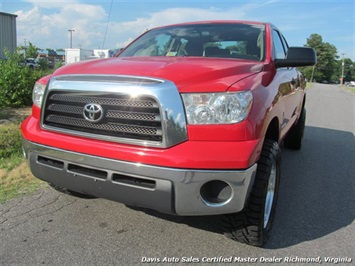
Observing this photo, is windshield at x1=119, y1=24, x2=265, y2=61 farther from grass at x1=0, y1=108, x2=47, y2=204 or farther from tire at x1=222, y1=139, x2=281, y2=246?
grass at x1=0, y1=108, x2=47, y2=204

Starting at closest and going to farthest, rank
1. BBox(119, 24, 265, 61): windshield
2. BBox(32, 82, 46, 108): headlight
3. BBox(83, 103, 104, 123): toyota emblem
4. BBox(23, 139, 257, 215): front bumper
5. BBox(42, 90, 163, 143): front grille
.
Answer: BBox(23, 139, 257, 215): front bumper < BBox(42, 90, 163, 143): front grille < BBox(83, 103, 104, 123): toyota emblem < BBox(32, 82, 46, 108): headlight < BBox(119, 24, 265, 61): windshield

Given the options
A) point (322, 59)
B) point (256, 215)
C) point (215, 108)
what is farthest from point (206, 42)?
point (322, 59)

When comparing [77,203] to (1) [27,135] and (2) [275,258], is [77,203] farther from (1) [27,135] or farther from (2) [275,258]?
(2) [275,258]

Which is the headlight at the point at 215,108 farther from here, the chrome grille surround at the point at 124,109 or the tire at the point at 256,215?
the tire at the point at 256,215

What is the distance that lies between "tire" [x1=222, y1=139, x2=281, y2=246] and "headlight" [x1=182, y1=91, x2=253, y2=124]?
0.47 meters

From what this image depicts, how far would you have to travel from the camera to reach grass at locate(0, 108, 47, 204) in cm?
369

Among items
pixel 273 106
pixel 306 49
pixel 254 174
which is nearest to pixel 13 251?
pixel 254 174

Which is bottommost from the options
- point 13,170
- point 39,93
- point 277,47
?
point 13,170

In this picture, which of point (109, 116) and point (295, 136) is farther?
point (295, 136)

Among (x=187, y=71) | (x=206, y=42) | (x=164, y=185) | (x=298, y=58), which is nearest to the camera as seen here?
(x=164, y=185)

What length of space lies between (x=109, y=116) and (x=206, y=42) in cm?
171

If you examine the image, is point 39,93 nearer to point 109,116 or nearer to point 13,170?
point 109,116

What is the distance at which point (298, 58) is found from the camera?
10.9 feet

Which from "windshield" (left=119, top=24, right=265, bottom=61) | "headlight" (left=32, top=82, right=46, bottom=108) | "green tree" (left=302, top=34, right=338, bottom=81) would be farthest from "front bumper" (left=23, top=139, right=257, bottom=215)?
"green tree" (left=302, top=34, right=338, bottom=81)
